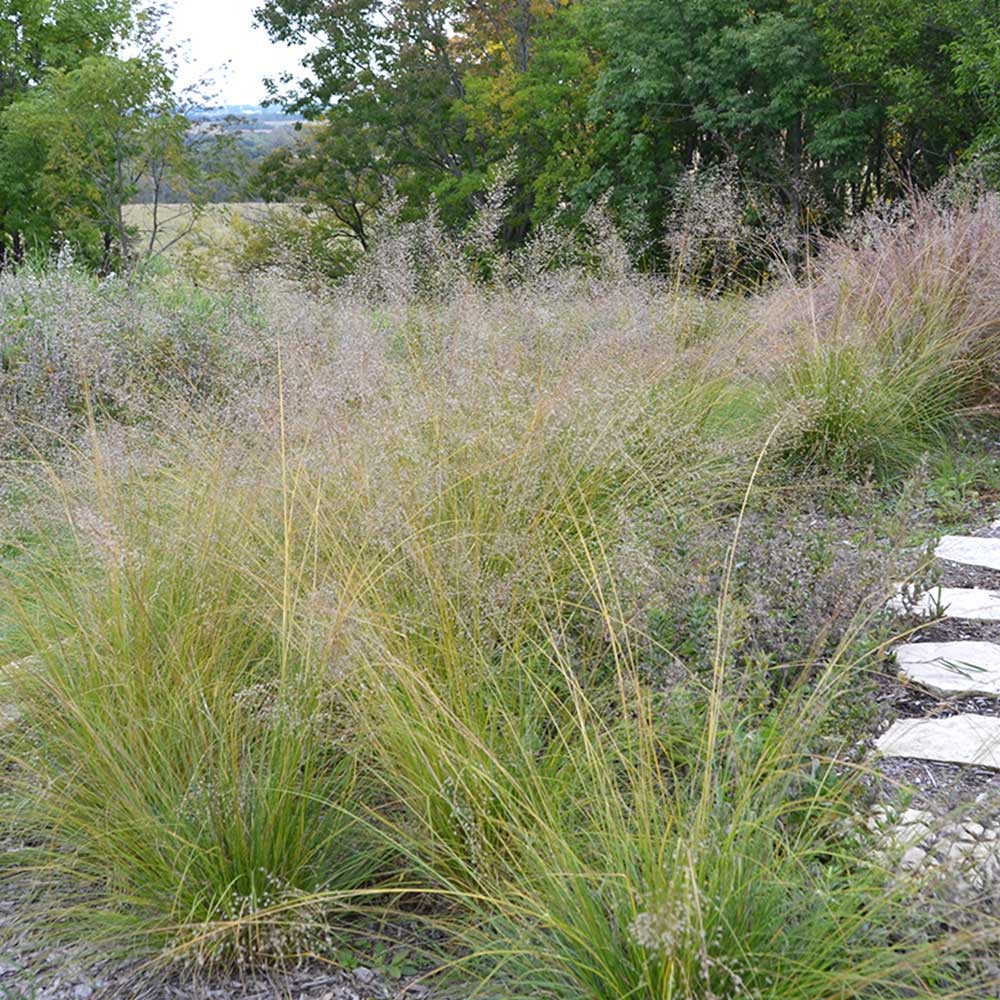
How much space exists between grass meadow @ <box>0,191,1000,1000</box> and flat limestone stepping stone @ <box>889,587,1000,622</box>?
0.12 meters

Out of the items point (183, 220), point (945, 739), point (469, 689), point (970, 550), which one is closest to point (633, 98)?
point (183, 220)

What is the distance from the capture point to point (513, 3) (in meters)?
20.3

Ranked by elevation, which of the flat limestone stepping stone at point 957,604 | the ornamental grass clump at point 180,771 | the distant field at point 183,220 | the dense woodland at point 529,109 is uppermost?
the dense woodland at point 529,109

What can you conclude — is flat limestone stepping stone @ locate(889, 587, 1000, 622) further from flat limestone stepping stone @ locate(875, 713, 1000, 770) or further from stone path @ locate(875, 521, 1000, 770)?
flat limestone stepping stone @ locate(875, 713, 1000, 770)

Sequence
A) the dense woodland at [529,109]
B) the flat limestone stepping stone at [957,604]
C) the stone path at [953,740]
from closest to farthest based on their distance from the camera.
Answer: the stone path at [953,740] < the flat limestone stepping stone at [957,604] < the dense woodland at [529,109]

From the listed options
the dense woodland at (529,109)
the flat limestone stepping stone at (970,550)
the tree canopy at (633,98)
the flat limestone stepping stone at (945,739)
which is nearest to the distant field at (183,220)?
the dense woodland at (529,109)

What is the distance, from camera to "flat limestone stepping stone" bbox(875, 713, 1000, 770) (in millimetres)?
2055

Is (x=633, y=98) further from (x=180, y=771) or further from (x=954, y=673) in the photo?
(x=180, y=771)

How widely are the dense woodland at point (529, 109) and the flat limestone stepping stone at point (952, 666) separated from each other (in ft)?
22.3

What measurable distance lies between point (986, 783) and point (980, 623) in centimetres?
95

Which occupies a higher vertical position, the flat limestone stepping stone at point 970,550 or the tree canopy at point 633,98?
the tree canopy at point 633,98

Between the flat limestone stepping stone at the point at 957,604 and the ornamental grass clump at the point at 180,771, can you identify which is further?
the flat limestone stepping stone at the point at 957,604

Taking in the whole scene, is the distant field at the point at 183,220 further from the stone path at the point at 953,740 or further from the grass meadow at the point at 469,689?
the stone path at the point at 953,740

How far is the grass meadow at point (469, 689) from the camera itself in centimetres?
141
